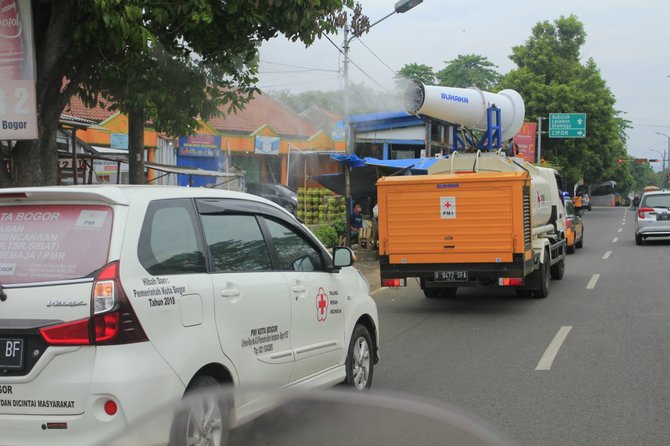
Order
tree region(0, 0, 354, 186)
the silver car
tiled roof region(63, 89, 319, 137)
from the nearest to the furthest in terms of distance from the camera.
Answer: tree region(0, 0, 354, 186) → the silver car → tiled roof region(63, 89, 319, 137)

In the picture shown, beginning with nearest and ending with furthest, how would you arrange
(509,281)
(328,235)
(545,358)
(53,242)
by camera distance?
(53,242) → (545,358) → (509,281) → (328,235)

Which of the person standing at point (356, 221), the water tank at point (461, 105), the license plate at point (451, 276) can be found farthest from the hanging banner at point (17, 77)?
the person standing at point (356, 221)

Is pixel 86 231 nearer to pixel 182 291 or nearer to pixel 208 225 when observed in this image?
pixel 182 291

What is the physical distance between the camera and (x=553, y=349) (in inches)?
331

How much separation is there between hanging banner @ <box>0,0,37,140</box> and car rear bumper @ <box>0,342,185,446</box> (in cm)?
Result: 552

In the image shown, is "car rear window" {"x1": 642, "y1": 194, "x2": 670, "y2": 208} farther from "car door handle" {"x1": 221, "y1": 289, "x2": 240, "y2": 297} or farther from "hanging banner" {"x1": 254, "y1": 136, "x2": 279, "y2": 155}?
"car door handle" {"x1": 221, "y1": 289, "x2": 240, "y2": 297}

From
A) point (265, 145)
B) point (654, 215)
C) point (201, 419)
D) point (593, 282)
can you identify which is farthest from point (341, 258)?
point (265, 145)

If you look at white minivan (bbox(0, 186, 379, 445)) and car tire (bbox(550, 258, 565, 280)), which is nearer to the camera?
white minivan (bbox(0, 186, 379, 445))

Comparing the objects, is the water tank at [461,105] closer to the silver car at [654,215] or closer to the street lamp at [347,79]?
the street lamp at [347,79]

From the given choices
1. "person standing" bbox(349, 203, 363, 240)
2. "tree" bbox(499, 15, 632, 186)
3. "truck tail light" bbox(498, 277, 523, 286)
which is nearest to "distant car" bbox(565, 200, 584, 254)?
"person standing" bbox(349, 203, 363, 240)

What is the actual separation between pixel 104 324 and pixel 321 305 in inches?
87.7

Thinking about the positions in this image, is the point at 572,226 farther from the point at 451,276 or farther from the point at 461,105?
the point at 451,276

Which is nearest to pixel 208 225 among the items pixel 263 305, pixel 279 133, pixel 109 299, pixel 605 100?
pixel 263 305

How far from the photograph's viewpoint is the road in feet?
18.6
